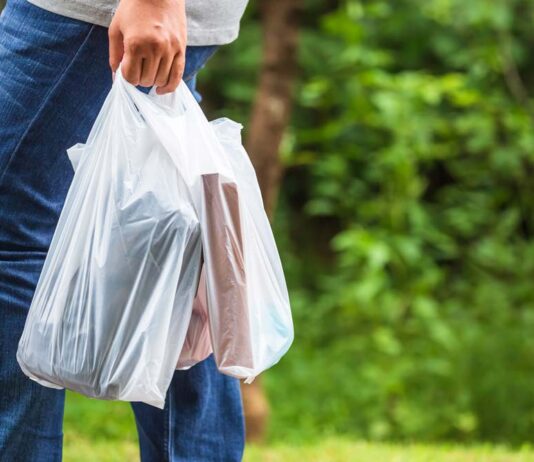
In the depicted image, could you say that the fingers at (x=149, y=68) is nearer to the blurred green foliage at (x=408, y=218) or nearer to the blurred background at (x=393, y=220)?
the blurred background at (x=393, y=220)

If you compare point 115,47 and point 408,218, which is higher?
point 115,47

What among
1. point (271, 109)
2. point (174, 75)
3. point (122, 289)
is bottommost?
point (271, 109)

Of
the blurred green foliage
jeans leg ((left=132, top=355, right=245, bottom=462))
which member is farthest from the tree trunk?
jeans leg ((left=132, top=355, right=245, bottom=462))

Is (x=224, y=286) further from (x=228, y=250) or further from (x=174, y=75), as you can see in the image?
(x=174, y=75)

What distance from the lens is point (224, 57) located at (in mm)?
8188

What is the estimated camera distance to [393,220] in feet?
19.0

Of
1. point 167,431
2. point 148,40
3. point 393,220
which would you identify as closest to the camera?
point 148,40

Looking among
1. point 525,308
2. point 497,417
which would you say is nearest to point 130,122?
point 497,417

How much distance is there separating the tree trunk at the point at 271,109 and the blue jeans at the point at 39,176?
9.16 feet

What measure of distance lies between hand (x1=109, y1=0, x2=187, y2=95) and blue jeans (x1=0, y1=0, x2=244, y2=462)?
13cm

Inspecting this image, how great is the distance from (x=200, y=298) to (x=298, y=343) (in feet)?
20.2

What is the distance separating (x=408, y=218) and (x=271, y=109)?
1.30 meters

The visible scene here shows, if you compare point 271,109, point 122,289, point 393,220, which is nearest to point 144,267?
point 122,289

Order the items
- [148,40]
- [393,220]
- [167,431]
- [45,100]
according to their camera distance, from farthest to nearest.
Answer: [393,220] < [167,431] < [45,100] < [148,40]
